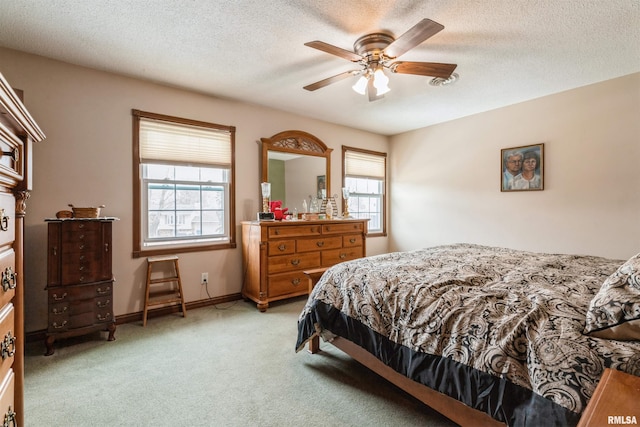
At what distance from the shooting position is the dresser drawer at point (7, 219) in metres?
0.86

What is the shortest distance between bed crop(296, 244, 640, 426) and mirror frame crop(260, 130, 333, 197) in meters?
2.23

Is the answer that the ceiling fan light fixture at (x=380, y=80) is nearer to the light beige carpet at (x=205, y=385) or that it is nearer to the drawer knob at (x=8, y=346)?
the light beige carpet at (x=205, y=385)

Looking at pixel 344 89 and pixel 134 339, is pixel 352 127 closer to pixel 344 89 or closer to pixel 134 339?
pixel 344 89

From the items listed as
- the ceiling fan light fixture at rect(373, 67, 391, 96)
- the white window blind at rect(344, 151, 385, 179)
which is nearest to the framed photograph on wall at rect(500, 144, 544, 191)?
the white window blind at rect(344, 151, 385, 179)


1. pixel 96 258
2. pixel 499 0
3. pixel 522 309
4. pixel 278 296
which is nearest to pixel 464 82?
pixel 499 0

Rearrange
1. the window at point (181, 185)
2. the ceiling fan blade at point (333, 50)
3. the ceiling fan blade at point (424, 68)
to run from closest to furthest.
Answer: the ceiling fan blade at point (333, 50), the ceiling fan blade at point (424, 68), the window at point (181, 185)

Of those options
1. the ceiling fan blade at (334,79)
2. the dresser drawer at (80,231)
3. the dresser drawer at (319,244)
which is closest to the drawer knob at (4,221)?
the dresser drawer at (80,231)

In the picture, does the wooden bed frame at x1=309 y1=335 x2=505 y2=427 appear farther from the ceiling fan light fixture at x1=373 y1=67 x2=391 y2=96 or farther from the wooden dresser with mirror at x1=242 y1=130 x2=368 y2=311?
the ceiling fan light fixture at x1=373 y1=67 x2=391 y2=96

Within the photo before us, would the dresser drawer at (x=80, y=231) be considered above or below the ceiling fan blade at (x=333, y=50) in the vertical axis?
below

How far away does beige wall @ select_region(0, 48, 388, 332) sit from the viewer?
2.54m

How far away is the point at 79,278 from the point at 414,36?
315 cm

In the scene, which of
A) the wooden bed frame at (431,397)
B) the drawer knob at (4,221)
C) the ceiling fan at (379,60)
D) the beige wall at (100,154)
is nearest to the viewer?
the drawer knob at (4,221)

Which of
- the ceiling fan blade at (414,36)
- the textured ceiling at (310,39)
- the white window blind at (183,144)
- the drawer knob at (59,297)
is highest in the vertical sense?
the textured ceiling at (310,39)

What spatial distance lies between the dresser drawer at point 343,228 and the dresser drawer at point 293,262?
34cm
